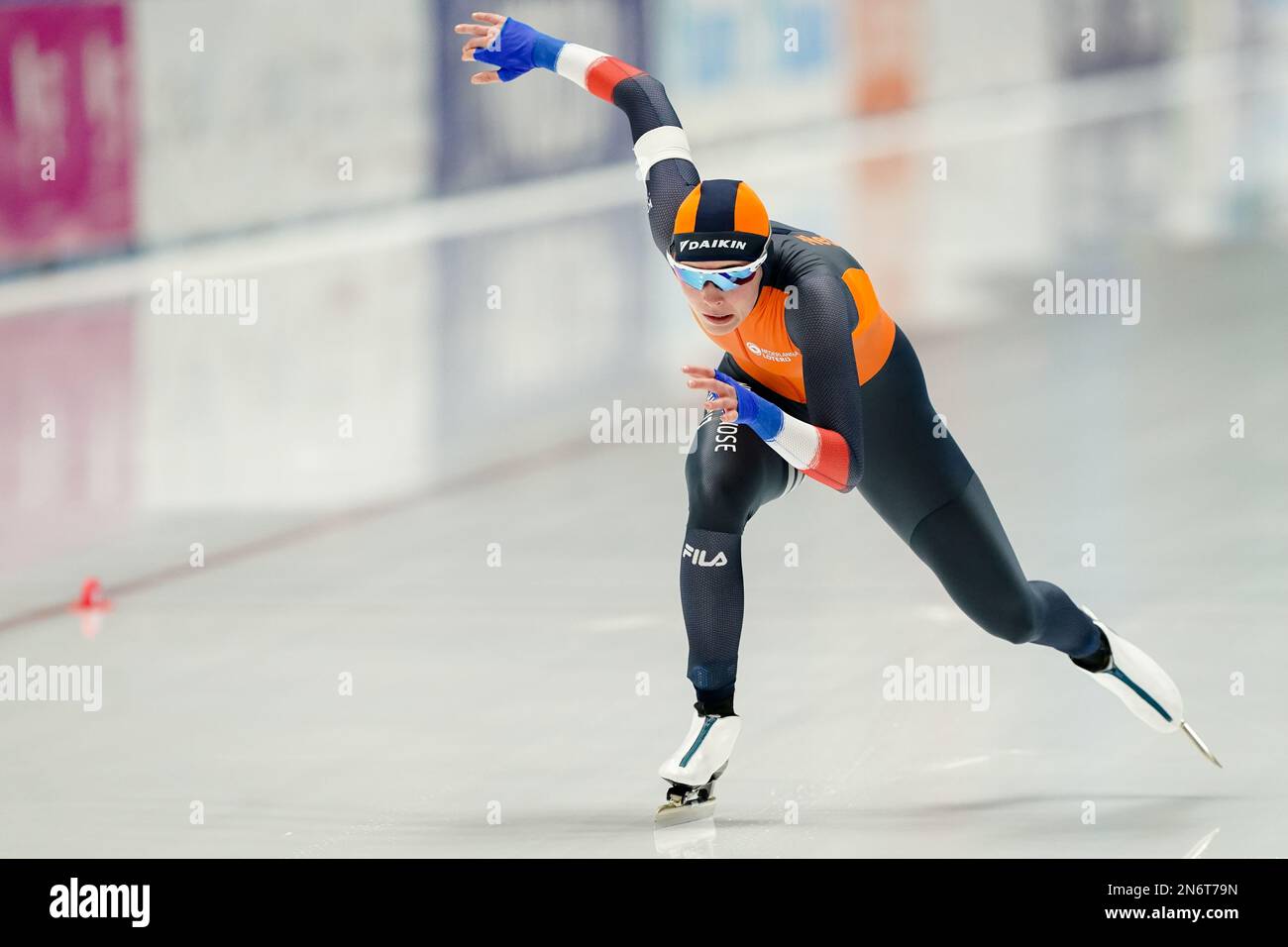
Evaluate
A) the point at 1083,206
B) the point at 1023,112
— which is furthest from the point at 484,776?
the point at 1023,112

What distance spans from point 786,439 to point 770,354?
1.18 feet

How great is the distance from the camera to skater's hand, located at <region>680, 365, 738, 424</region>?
372cm

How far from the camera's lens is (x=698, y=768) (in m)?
4.16

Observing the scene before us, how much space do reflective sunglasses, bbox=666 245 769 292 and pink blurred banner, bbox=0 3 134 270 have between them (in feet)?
27.9

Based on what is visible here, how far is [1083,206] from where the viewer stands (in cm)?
1376

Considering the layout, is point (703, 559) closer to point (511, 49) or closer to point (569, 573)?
point (511, 49)

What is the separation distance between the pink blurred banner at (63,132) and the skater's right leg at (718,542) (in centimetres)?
845

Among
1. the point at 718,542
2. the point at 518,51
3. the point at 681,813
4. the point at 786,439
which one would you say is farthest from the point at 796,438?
the point at 518,51

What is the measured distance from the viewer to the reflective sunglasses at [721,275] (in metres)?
3.97

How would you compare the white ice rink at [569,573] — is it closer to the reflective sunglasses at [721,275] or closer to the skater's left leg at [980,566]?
the skater's left leg at [980,566]

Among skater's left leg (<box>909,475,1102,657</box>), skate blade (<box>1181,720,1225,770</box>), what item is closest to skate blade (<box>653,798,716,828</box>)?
skater's left leg (<box>909,475,1102,657</box>)

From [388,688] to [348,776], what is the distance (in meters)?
0.69

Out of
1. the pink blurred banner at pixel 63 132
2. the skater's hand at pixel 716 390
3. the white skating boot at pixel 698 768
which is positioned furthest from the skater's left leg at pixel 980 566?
the pink blurred banner at pixel 63 132

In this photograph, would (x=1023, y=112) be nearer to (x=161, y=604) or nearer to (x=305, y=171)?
(x=305, y=171)
